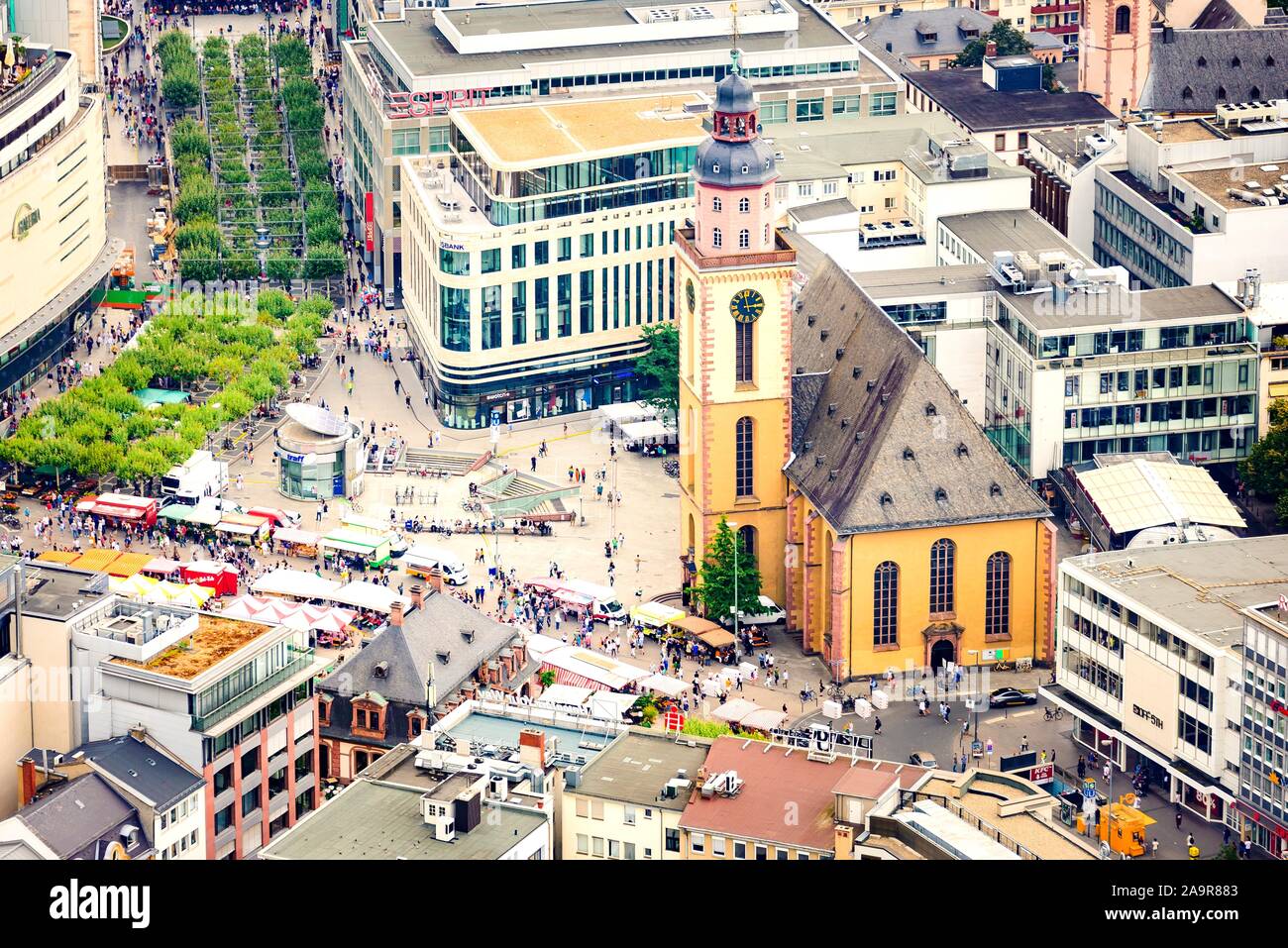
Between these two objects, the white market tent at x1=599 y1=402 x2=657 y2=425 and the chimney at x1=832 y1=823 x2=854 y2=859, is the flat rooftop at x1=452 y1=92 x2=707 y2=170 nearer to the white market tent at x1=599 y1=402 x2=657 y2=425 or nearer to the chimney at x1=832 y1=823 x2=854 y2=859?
the white market tent at x1=599 y1=402 x2=657 y2=425

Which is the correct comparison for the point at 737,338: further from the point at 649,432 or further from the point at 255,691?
the point at 255,691

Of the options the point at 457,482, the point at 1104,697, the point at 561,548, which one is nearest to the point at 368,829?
the point at 1104,697

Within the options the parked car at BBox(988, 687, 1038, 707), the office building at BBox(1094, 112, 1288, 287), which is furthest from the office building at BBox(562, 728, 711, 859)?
the office building at BBox(1094, 112, 1288, 287)

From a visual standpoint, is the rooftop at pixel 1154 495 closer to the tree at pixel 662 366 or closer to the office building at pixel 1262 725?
the office building at pixel 1262 725

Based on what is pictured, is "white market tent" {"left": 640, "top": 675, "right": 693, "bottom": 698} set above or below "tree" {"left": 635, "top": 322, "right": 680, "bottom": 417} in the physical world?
below

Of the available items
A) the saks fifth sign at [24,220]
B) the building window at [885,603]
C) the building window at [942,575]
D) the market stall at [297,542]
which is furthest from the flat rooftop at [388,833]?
the saks fifth sign at [24,220]
